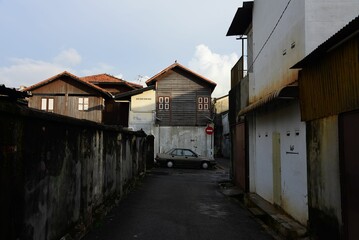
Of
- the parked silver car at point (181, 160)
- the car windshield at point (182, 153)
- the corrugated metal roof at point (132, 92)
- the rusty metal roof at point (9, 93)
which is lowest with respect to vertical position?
the parked silver car at point (181, 160)

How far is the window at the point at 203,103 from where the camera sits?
3133 centimetres

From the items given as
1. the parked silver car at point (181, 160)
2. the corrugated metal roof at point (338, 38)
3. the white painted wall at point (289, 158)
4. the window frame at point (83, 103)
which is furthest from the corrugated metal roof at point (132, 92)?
the corrugated metal roof at point (338, 38)

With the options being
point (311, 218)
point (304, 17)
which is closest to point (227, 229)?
point (311, 218)

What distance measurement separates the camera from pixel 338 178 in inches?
226

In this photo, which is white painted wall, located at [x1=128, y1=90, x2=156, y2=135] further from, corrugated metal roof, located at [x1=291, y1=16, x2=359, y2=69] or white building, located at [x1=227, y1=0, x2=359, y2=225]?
corrugated metal roof, located at [x1=291, y1=16, x2=359, y2=69]

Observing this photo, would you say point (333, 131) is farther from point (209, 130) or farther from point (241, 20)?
point (209, 130)

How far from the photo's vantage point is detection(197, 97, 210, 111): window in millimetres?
31328

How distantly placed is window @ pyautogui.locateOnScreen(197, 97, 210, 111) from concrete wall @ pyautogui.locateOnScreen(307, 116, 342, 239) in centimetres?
2420

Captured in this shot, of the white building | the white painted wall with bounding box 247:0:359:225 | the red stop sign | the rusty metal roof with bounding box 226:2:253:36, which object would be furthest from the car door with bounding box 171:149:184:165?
the white painted wall with bounding box 247:0:359:225

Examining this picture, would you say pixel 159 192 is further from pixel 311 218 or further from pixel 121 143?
pixel 311 218

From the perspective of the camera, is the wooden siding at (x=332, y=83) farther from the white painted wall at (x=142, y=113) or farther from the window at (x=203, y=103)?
the window at (x=203, y=103)

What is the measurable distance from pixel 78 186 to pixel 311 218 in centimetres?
457

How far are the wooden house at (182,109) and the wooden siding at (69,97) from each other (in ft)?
17.4

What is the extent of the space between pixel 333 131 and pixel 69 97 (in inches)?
1148
